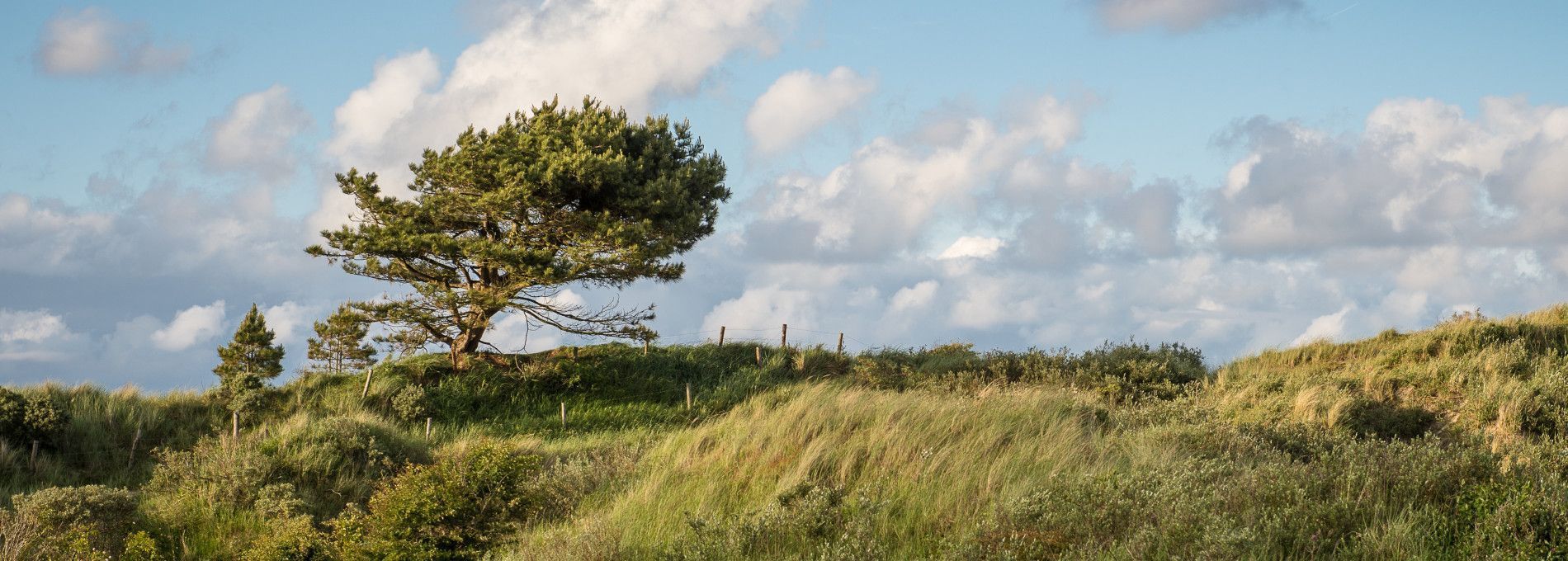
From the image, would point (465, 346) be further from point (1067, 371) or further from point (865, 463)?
point (865, 463)

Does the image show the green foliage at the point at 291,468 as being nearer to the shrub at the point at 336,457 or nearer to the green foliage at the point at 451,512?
the shrub at the point at 336,457

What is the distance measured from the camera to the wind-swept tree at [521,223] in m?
23.6

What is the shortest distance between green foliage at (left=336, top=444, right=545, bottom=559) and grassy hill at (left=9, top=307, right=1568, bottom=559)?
0.09 feet

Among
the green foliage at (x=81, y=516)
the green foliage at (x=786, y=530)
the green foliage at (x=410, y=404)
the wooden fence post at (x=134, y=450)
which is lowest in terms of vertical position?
the green foliage at (x=81, y=516)

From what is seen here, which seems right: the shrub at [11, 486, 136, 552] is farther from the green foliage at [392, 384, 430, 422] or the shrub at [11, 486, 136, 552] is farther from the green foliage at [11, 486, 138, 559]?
the green foliage at [392, 384, 430, 422]

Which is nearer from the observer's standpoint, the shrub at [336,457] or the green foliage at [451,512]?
the green foliage at [451,512]

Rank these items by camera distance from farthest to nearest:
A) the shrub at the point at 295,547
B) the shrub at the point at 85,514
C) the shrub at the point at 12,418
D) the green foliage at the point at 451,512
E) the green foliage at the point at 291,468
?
1. the shrub at the point at 12,418
2. the green foliage at the point at 291,468
3. the shrub at the point at 85,514
4. the shrub at the point at 295,547
5. the green foliage at the point at 451,512

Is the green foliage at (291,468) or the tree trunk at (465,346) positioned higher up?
the tree trunk at (465,346)

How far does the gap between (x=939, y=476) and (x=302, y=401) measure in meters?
18.1

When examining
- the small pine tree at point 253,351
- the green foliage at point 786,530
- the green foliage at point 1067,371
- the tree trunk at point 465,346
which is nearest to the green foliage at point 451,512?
the green foliage at point 786,530

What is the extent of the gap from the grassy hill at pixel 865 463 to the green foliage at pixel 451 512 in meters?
0.03

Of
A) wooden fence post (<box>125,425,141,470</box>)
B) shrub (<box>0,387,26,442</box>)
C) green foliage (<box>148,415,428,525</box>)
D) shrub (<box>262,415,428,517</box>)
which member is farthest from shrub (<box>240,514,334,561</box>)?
shrub (<box>0,387,26,442</box>)

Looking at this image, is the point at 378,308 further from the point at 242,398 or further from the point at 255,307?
the point at 255,307

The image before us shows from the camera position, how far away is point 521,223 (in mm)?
24891
